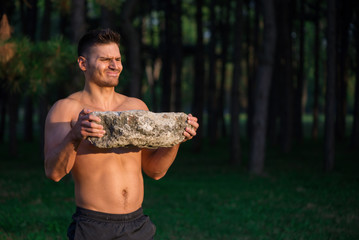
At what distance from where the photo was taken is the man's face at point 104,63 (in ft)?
9.73

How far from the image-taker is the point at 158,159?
321 cm

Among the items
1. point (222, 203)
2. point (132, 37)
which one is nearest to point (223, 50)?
point (132, 37)

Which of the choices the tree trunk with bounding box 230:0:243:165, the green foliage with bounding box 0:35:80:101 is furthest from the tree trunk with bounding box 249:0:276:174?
the green foliage with bounding box 0:35:80:101

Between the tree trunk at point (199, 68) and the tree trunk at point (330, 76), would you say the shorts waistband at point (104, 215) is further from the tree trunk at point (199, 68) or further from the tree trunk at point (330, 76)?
the tree trunk at point (199, 68)

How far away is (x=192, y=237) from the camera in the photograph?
6.47 meters

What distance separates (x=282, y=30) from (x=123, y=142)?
16572mm

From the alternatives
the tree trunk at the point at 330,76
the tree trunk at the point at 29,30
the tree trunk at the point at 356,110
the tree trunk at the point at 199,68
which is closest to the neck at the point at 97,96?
the tree trunk at the point at 330,76

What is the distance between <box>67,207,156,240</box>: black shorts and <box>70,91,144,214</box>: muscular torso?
1.6 inches

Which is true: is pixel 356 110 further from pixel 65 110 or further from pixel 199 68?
pixel 65 110

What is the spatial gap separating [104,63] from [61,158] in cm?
70

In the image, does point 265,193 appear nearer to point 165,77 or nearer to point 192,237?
point 192,237

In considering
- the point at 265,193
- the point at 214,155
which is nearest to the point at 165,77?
the point at 214,155

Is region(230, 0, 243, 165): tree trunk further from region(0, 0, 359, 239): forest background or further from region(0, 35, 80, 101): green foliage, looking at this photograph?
region(0, 35, 80, 101): green foliage

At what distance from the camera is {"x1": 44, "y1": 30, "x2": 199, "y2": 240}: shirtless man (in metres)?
2.92
